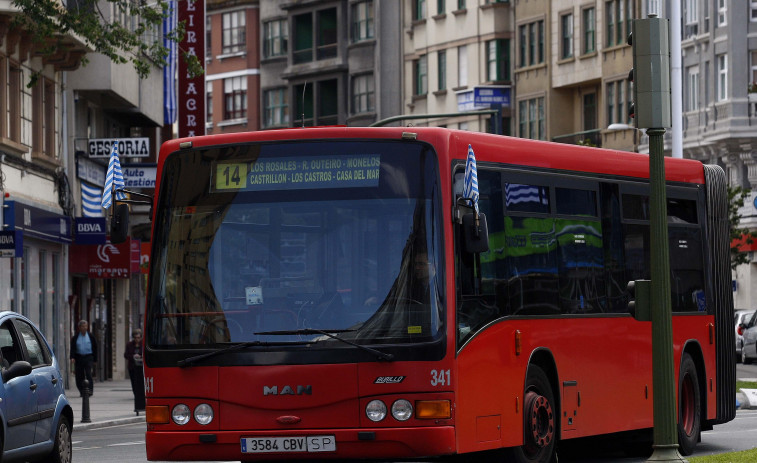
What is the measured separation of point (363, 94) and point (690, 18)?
Answer: 23365 mm

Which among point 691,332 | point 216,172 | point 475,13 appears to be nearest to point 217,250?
point 216,172

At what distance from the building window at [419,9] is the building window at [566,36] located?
1171 centimetres

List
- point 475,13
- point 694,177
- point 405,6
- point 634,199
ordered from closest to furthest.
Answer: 1. point 634,199
2. point 694,177
3. point 475,13
4. point 405,6

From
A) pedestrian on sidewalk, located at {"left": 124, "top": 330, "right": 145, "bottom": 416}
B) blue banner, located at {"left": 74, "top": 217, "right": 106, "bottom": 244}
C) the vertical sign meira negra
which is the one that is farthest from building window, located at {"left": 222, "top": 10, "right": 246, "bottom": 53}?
pedestrian on sidewalk, located at {"left": 124, "top": 330, "right": 145, "bottom": 416}

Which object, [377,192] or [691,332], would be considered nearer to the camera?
[377,192]

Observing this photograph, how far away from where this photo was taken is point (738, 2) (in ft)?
234

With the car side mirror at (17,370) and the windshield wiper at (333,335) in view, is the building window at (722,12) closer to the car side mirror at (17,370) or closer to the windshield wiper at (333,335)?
the car side mirror at (17,370)

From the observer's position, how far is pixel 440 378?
14.7 metres

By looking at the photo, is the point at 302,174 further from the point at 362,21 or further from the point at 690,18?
the point at 362,21

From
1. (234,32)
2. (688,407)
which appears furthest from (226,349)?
(234,32)

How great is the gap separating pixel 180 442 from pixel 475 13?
7287 centimetres

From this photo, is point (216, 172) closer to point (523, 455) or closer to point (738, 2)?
point (523, 455)

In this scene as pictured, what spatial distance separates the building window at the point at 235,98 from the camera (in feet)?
334

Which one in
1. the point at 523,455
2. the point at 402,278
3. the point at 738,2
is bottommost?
the point at 523,455
